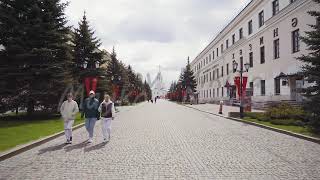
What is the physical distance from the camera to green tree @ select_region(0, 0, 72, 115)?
20.8 m

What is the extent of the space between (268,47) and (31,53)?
2420cm

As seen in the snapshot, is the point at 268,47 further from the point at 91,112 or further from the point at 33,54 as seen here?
the point at 91,112

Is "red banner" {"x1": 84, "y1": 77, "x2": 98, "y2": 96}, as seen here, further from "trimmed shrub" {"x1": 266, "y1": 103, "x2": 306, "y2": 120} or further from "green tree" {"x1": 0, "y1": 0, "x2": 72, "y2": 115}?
A: "trimmed shrub" {"x1": 266, "y1": 103, "x2": 306, "y2": 120}

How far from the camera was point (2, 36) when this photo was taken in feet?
70.5

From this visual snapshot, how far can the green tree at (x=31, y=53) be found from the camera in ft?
68.3

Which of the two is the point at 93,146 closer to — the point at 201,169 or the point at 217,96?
the point at 201,169

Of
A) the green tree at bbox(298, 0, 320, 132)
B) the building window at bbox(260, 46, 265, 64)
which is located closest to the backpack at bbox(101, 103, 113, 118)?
the green tree at bbox(298, 0, 320, 132)

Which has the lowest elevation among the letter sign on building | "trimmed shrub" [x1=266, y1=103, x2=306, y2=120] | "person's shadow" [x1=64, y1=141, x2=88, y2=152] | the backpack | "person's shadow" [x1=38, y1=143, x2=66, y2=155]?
"person's shadow" [x1=38, y1=143, x2=66, y2=155]

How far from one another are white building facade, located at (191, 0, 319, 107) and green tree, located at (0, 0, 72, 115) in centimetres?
1464

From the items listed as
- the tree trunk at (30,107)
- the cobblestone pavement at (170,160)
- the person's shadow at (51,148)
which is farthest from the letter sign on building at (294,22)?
the person's shadow at (51,148)

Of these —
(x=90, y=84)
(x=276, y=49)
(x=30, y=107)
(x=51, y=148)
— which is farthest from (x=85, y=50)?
(x=51, y=148)

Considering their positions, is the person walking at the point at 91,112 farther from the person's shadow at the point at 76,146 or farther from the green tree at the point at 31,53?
the green tree at the point at 31,53

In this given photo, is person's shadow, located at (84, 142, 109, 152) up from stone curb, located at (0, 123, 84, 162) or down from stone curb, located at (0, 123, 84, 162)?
down

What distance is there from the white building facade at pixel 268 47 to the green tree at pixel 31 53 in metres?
14.6
